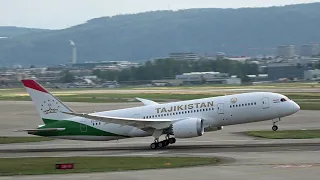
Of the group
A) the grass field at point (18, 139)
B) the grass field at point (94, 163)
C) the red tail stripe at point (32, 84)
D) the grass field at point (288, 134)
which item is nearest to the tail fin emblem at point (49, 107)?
the red tail stripe at point (32, 84)

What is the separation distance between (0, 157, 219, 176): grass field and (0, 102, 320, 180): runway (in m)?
1.88

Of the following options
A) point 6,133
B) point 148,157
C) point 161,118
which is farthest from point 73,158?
point 6,133

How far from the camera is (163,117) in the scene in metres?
57.0

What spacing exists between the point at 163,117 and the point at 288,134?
41.7 feet

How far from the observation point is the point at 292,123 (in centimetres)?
7850

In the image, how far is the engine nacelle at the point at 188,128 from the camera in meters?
54.8

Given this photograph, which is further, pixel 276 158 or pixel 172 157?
pixel 172 157

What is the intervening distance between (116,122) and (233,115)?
28.9 feet

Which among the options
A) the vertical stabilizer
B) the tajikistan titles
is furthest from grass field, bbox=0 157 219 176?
the tajikistan titles

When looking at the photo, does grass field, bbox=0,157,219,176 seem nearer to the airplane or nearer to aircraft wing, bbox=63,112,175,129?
aircraft wing, bbox=63,112,175,129

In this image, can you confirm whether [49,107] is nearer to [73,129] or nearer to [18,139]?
[73,129]

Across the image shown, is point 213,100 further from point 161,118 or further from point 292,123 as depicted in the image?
point 292,123

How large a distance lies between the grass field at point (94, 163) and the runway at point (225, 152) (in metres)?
1.88

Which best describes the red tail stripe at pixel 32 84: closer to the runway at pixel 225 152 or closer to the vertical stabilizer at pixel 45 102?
the vertical stabilizer at pixel 45 102
